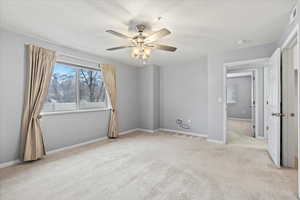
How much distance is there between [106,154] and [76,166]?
2.22 ft

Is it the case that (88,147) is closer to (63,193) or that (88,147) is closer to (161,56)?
(63,193)

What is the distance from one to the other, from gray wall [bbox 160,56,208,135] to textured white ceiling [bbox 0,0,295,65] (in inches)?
63.5

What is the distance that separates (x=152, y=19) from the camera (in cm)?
228

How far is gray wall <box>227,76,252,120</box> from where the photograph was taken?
309 inches

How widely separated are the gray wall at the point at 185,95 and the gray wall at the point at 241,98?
4.70 metres

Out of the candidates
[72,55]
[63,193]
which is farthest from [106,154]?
[72,55]

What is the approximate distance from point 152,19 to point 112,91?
2.73 m

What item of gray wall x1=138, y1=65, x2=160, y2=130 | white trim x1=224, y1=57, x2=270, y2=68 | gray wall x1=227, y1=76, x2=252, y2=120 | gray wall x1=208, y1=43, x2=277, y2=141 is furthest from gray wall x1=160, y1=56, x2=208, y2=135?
gray wall x1=227, y1=76, x2=252, y2=120

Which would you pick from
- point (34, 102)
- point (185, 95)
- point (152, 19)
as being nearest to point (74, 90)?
point (34, 102)

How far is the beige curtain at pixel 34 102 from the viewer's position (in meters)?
2.79

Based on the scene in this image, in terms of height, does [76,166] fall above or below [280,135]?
below

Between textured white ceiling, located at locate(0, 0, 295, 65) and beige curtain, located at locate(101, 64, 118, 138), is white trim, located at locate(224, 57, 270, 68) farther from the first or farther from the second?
beige curtain, located at locate(101, 64, 118, 138)

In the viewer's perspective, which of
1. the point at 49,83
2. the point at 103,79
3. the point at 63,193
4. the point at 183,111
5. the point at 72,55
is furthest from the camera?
the point at 183,111

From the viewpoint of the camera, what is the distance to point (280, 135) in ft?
8.59
